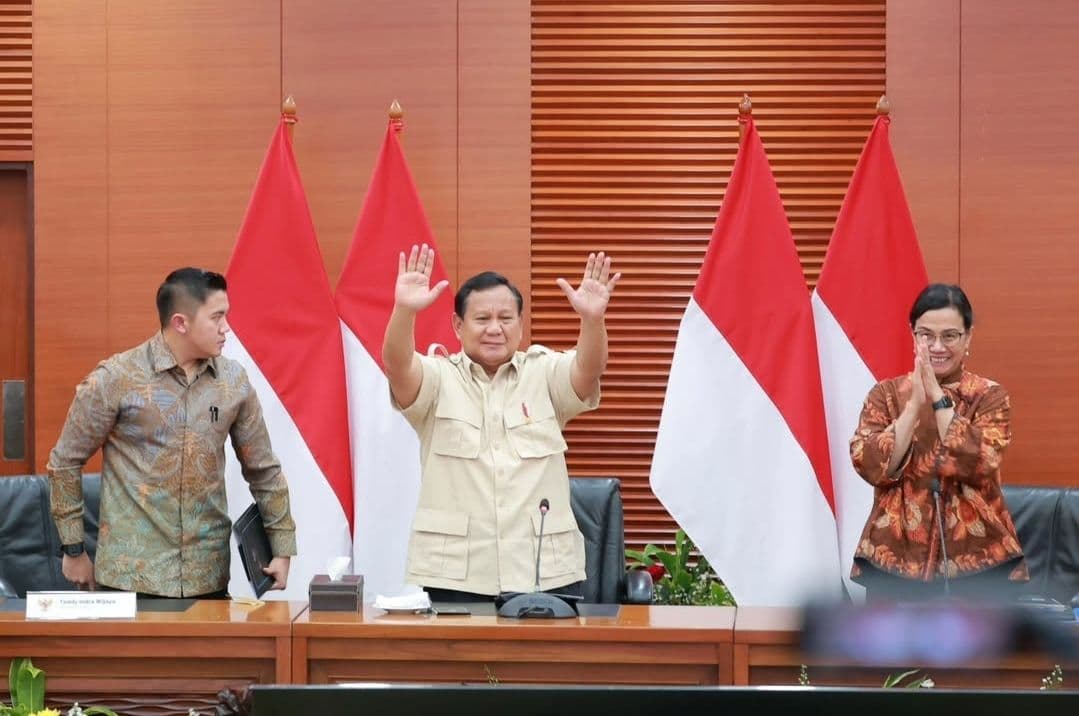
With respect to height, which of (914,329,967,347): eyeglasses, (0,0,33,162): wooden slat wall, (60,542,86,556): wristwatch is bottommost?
(60,542,86,556): wristwatch

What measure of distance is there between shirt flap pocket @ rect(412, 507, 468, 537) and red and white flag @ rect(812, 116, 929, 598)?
1.59 meters

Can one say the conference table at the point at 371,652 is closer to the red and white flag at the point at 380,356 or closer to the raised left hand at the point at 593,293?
the raised left hand at the point at 593,293

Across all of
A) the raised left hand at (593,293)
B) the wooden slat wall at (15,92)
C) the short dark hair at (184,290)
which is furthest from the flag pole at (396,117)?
the wooden slat wall at (15,92)

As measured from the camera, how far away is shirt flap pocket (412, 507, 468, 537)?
3178 mm

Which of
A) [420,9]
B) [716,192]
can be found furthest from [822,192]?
[420,9]

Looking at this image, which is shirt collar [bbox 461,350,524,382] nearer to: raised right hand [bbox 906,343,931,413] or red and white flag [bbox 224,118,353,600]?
raised right hand [bbox 906,343,931,413]

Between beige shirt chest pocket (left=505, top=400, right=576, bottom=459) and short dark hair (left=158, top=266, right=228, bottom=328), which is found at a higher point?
short dark hair (left=158, top=266, right=228, bottom=328)

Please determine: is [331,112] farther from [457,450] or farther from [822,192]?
[457,450]

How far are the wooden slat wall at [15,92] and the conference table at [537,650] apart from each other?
3369 millimetres

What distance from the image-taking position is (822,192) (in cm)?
527

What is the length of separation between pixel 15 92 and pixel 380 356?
2.05 m

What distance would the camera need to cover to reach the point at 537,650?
259 cm

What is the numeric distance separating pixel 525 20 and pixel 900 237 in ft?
5.81

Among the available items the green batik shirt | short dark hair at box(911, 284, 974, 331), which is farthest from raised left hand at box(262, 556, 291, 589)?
short dark hair at box(911, 284, 974, 331)
